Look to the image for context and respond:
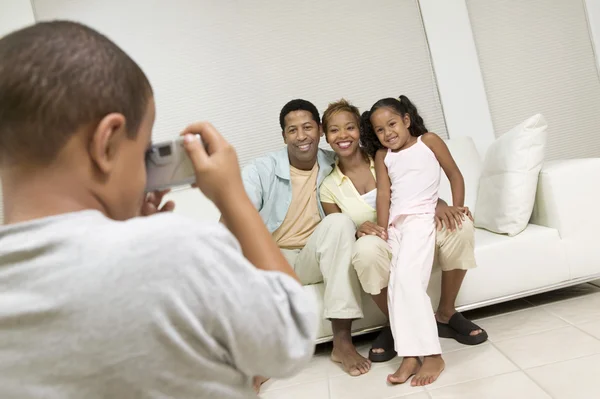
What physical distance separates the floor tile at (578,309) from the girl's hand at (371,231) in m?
0.81

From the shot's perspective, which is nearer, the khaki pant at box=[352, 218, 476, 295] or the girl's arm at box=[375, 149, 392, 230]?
the khaki pant at box=[352, 218, 476, 295]

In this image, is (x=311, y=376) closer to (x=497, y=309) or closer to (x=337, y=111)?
(x=497, y=309)

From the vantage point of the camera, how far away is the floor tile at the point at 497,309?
2.34 m

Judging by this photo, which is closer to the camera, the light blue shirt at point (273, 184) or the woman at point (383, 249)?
the woman at point (383, 249)

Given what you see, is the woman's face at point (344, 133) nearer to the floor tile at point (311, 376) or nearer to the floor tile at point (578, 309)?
the floor tile at point (311, 376)

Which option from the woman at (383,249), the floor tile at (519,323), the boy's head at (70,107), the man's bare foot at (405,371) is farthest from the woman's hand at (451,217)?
Answer: the boy's head at (70,107)

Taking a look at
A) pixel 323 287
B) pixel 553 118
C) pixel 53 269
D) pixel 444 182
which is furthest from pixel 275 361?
pixel 553 118

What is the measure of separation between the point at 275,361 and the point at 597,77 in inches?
147

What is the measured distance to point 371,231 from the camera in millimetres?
2195

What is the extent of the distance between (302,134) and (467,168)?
1012 millimetres

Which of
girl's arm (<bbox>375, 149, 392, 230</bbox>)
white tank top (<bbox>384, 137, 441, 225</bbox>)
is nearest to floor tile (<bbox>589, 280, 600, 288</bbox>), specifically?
white tank top (<bbox>384, 137, 441, 225</bbox>)

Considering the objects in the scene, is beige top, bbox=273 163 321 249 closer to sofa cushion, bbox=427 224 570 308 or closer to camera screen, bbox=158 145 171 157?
sofa cushion, bbox=427 224 570 308

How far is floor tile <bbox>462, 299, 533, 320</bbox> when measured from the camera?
234cm

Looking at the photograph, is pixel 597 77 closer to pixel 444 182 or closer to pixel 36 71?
pixel 444 182
